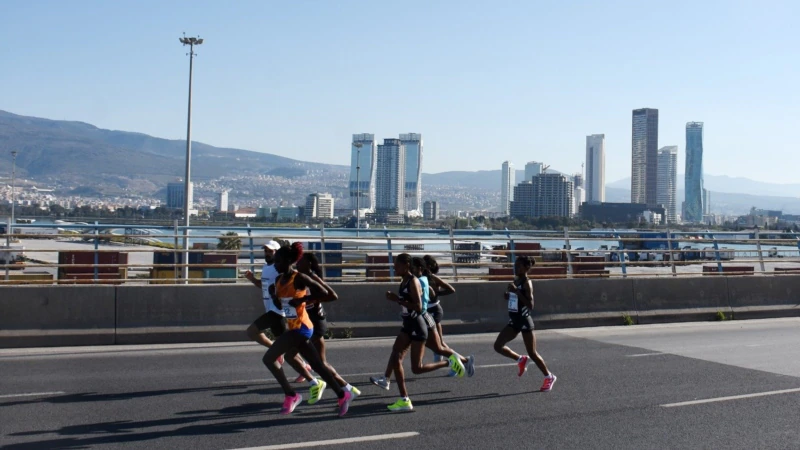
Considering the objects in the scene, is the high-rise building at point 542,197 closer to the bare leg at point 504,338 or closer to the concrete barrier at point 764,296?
the concrete barrier at point 764,296

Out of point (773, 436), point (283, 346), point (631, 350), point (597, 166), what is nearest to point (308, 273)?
point (283, 346)

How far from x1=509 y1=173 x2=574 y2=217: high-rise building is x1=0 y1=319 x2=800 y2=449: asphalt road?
1516 inches

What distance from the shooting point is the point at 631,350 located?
13859 millimetres

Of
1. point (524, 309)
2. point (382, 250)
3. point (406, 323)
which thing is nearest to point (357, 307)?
point (382, 250)

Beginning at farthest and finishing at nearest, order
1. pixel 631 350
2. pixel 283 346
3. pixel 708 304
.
A: pixel 708 304
pixel 631 350
pixel 283 346

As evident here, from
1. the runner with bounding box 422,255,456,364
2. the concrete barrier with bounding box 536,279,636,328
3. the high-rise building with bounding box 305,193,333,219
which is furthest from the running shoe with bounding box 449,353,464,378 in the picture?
the high-rise building with bounding box 305,193,333,219

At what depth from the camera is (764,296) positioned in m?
19.7

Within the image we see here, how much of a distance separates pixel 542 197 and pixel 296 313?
→ 46.5 m

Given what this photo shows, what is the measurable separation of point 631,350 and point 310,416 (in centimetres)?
689

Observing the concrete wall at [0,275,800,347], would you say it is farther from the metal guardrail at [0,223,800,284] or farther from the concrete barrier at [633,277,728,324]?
the metal guardrail at [0,223,800,284]

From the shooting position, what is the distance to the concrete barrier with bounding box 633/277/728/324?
18125 millimetres

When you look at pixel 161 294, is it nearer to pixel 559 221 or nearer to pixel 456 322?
pixel 456 322

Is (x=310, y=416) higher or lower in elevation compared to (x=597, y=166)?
lower

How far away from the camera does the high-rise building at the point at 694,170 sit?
2752 inches
